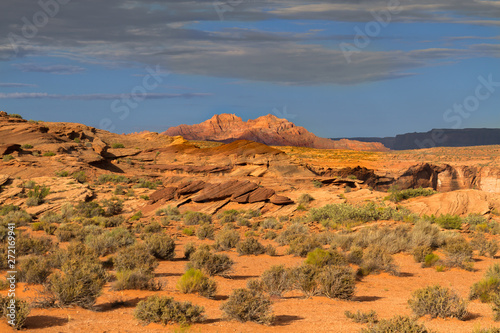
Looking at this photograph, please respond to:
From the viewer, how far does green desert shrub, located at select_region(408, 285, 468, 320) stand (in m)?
8.65

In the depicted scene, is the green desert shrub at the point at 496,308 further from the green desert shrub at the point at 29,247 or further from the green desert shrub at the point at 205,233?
the green desert shrub at the point at 205,233

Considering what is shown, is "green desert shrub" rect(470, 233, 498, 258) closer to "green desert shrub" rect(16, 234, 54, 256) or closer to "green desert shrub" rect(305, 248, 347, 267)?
"green desert shrub" rect(305, 248, 347, 267)

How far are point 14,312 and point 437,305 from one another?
7.98 metres

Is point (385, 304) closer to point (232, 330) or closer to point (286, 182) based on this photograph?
point (232, 330)

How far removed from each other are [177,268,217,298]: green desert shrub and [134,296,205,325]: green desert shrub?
6.56ft

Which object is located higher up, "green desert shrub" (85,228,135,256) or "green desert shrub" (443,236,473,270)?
"green desert shrub" (85,228,135,256)

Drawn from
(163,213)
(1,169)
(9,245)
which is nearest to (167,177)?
(163,213)

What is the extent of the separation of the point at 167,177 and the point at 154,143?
52.9 feet

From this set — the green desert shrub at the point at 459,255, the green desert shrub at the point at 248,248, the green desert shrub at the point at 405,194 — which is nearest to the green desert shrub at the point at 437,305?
the green desert shrub at the point at 459,255

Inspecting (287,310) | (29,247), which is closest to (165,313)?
(287,310)

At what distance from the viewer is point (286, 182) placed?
119 ft

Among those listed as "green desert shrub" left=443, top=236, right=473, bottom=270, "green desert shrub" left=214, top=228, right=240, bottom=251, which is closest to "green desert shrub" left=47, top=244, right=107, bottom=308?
"green desert shrub" left=214, top=228, right=240, bottom=251

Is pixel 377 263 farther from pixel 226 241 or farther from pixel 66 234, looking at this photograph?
pixel 66 234

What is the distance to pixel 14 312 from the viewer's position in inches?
295
